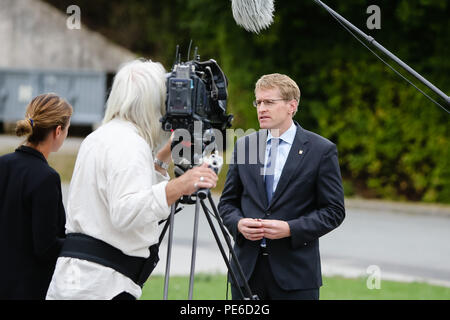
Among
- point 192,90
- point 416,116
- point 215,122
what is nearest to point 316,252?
point 215,122

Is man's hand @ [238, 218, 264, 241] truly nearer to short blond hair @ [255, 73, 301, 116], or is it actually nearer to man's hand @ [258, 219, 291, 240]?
man's hand @ [258, 219, 291, 240]

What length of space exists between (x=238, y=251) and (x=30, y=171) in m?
1.25

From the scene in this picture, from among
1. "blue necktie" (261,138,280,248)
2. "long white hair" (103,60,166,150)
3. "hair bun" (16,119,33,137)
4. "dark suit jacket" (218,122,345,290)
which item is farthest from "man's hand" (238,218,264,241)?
"hair bun" (16,119,33,137)

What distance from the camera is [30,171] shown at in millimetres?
3379

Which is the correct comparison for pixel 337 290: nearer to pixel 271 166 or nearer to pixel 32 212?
pixel 271 166

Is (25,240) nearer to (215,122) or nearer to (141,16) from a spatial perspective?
(215,122)

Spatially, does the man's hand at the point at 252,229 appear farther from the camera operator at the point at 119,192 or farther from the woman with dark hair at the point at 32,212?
the woman with dark hair at the point at 32,212

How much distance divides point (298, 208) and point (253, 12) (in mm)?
1112

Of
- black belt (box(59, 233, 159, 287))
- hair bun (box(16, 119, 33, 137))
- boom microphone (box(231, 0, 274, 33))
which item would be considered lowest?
black belt (box(59, 233, 159, 287))

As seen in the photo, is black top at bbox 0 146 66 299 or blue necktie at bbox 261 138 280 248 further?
blue necktie at bbox 261 138 280 248

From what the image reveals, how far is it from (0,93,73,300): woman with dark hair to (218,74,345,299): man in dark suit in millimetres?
1014

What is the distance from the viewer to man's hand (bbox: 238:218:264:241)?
12.1ft

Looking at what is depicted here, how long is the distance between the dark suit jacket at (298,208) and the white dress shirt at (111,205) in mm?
975

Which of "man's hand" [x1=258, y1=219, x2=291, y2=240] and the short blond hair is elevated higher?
the short blond hair
